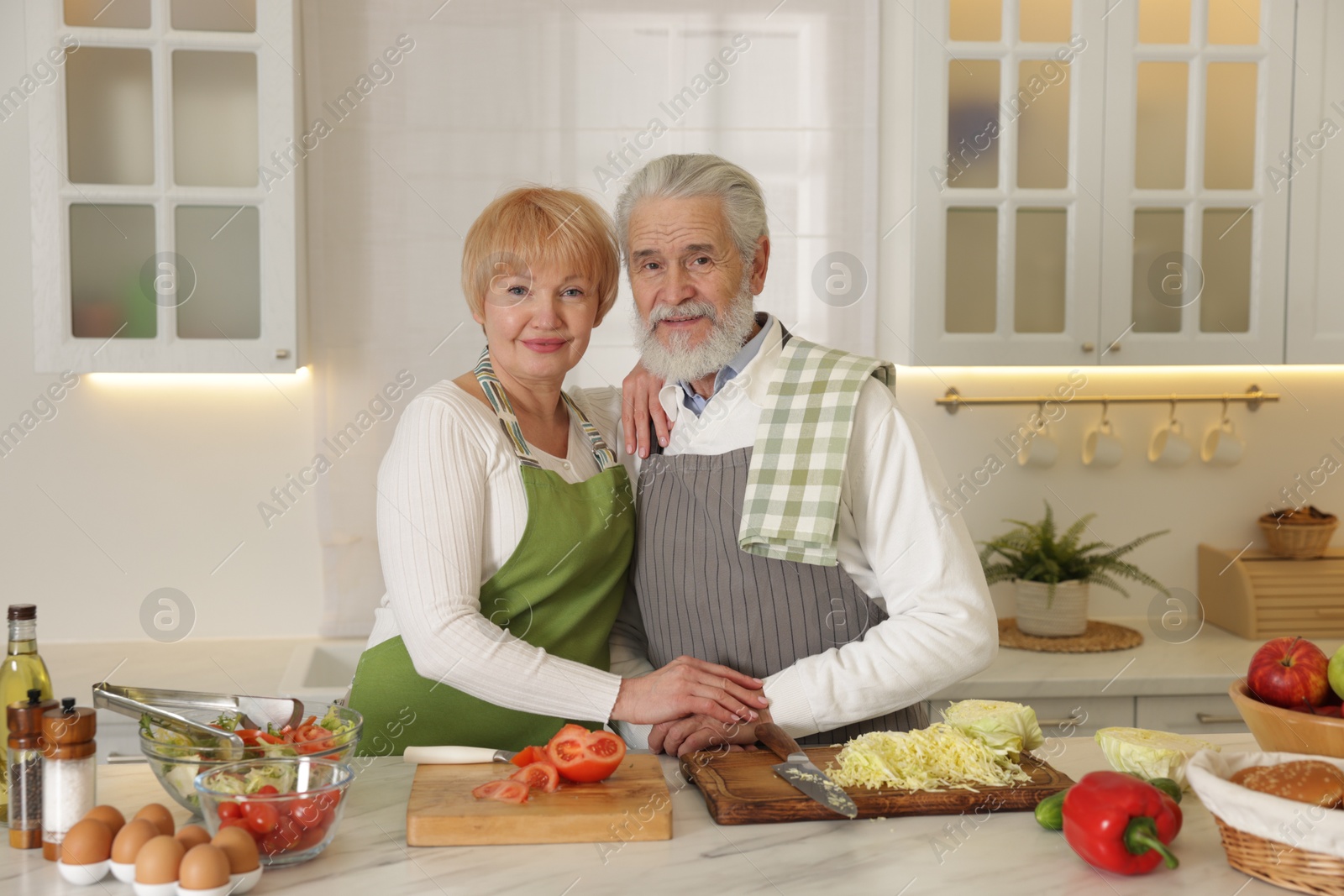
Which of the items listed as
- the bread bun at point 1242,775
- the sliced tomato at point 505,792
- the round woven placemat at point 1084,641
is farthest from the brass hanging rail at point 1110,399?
the sliced tomato at point 505,792

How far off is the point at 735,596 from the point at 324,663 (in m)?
1.38

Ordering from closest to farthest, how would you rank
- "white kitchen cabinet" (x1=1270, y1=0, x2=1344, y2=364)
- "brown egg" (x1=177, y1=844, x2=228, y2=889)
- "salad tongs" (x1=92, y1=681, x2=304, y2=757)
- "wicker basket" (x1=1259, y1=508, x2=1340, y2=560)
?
"brown egg" (x1=177, y1=844, x2=228, y2=889), "salad tongs" (x1=92, y1=681, x2=304, y2=757), "white kitchen cabinet" (x1=1270, y1=0, x2=1344, y2=364), "wicker basket" (x1=1259, y1=508, x2=1340, y2=560)

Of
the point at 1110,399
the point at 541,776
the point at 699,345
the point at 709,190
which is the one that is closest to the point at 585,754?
the point at 541,776

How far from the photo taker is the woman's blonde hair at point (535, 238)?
62.9 inches

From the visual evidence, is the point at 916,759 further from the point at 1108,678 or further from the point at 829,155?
the point at 829,155

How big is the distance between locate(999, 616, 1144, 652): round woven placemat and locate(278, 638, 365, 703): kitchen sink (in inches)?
59.1

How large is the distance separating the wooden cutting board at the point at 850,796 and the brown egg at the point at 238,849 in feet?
1.48

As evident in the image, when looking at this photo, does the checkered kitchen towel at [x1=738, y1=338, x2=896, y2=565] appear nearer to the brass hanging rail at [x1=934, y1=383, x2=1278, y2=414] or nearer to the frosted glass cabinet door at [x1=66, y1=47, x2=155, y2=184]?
the brass hanging rail at [x1=934, y1=383, x2=1278, y2=414]

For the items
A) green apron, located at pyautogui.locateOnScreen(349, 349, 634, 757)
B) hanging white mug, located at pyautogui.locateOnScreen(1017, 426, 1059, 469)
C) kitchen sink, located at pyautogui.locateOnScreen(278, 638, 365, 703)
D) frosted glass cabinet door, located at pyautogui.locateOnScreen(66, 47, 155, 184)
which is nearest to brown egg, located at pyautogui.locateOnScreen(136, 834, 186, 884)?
green apron, located at pyautogui.locateOnScreen(349, 349, 634, 757)

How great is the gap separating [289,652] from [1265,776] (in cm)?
213

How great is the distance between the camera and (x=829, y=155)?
2695 mm

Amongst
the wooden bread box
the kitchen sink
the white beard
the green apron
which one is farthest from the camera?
the wooden bread box

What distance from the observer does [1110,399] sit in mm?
2828

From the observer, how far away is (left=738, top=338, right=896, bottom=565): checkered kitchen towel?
1522 millimetres
